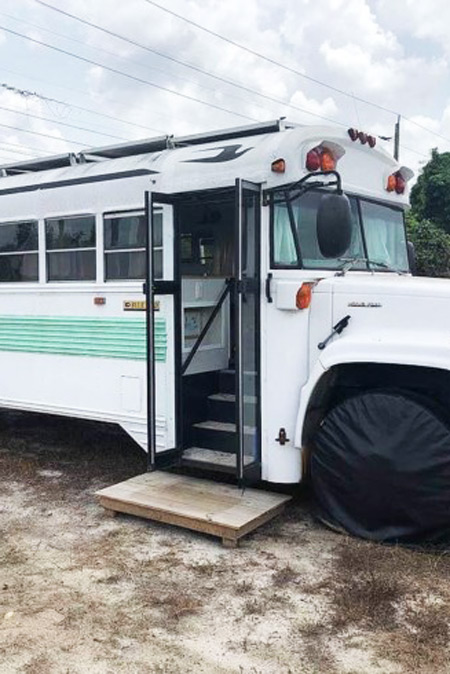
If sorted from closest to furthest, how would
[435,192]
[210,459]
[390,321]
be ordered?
1. [390,321]
2. [210,459]
3. [435,192]

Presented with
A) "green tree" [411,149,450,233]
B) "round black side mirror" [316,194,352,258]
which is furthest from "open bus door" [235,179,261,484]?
"green tree" [411,149,450,233]

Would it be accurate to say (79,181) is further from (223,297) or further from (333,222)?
(333,222)

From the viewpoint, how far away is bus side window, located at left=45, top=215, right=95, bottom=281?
5535 mm

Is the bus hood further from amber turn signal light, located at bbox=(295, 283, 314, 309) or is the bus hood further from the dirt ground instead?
the dirt ground

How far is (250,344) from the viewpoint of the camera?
183 inches

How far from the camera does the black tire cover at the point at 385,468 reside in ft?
13.1

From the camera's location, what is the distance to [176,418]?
16.6 ft

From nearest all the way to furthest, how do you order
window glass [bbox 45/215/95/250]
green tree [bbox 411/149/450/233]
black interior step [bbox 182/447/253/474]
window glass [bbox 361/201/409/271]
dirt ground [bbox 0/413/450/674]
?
dirt ground [bbox 0/413/450/674]
black interior step [bbox 182/447/253/474]
window glass [bbox 361/201/409/271]
window glass [bbox 45/215/95/250]
green tree [bbox 411/149/450/233]

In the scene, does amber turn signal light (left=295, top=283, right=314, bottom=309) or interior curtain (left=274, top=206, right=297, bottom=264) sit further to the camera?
interior curtain (left=274, top=206, right=297, bottom=264)

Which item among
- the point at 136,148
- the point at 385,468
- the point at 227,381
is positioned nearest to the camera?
the point at 385,468

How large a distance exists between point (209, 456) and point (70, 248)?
81.5 inches

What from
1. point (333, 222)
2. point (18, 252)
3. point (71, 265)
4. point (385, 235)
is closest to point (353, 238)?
point (385, 235)

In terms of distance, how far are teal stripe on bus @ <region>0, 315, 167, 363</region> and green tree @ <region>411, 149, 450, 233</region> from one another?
19858 millimetres

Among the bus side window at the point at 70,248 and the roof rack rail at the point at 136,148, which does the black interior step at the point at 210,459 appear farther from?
the roof rack rail at the point at 136,148
